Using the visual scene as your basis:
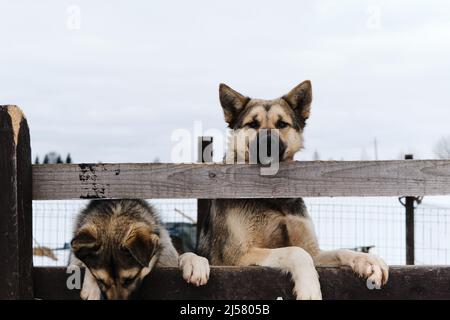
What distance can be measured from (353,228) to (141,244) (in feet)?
25.4

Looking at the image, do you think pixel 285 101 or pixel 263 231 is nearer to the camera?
pixel 263 231

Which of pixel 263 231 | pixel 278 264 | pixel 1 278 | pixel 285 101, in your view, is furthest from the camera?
pixel 285 101

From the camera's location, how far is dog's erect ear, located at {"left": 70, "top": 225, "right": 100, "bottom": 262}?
3953 mm

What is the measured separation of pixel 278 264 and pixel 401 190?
969mm

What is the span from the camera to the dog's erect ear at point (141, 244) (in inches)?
152

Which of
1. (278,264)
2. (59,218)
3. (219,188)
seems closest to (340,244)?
(59,218)

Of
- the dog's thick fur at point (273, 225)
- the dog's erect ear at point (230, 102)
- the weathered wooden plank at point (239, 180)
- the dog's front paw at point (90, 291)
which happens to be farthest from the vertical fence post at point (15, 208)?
the dog's erect ear at point (230, 102)

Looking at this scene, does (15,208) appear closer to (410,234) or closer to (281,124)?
(281,124)

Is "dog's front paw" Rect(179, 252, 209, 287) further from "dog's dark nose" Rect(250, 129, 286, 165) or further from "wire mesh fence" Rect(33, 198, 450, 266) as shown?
"wire mesh fence" Rect(33, 198, 450, 266)

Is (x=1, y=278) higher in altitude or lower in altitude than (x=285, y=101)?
lower

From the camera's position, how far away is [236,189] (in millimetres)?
3490

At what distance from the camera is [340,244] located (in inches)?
424

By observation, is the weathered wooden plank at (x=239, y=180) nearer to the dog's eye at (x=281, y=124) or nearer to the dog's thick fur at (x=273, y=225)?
the dog's thick fur at (x=273, y=225)

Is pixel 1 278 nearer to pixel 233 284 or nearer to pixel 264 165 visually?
pixel 233 284
